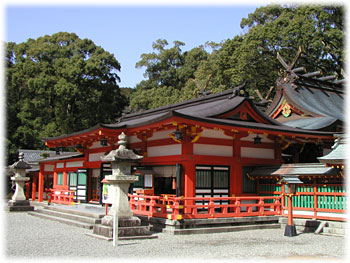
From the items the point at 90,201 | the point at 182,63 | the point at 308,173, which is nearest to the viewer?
the point at 308,173

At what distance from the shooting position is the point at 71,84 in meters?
38.0

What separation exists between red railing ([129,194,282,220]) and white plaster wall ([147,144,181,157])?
1.80 m

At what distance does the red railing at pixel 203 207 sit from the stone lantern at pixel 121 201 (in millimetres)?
1388

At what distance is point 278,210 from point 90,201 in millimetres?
9794

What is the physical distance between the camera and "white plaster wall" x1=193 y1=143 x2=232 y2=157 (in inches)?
537

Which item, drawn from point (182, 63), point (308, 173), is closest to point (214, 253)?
point (308, 173)

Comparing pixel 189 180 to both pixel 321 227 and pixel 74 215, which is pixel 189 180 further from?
pixel 74 215

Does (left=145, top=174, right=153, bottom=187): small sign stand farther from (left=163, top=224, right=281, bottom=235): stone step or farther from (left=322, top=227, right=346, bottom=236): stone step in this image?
(left=322, top=227, right=346, bottom=236): stone step

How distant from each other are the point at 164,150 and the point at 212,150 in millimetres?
1867

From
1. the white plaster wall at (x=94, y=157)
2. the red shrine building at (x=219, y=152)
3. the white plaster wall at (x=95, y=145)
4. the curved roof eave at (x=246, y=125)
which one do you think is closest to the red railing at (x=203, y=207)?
the red shrine building at (x=219, y=152)

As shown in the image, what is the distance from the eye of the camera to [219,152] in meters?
14.3

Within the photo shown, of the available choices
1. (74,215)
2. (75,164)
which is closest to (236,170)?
(74,215)

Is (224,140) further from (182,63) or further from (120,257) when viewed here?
(182,63)

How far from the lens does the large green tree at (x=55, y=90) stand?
37.7m
